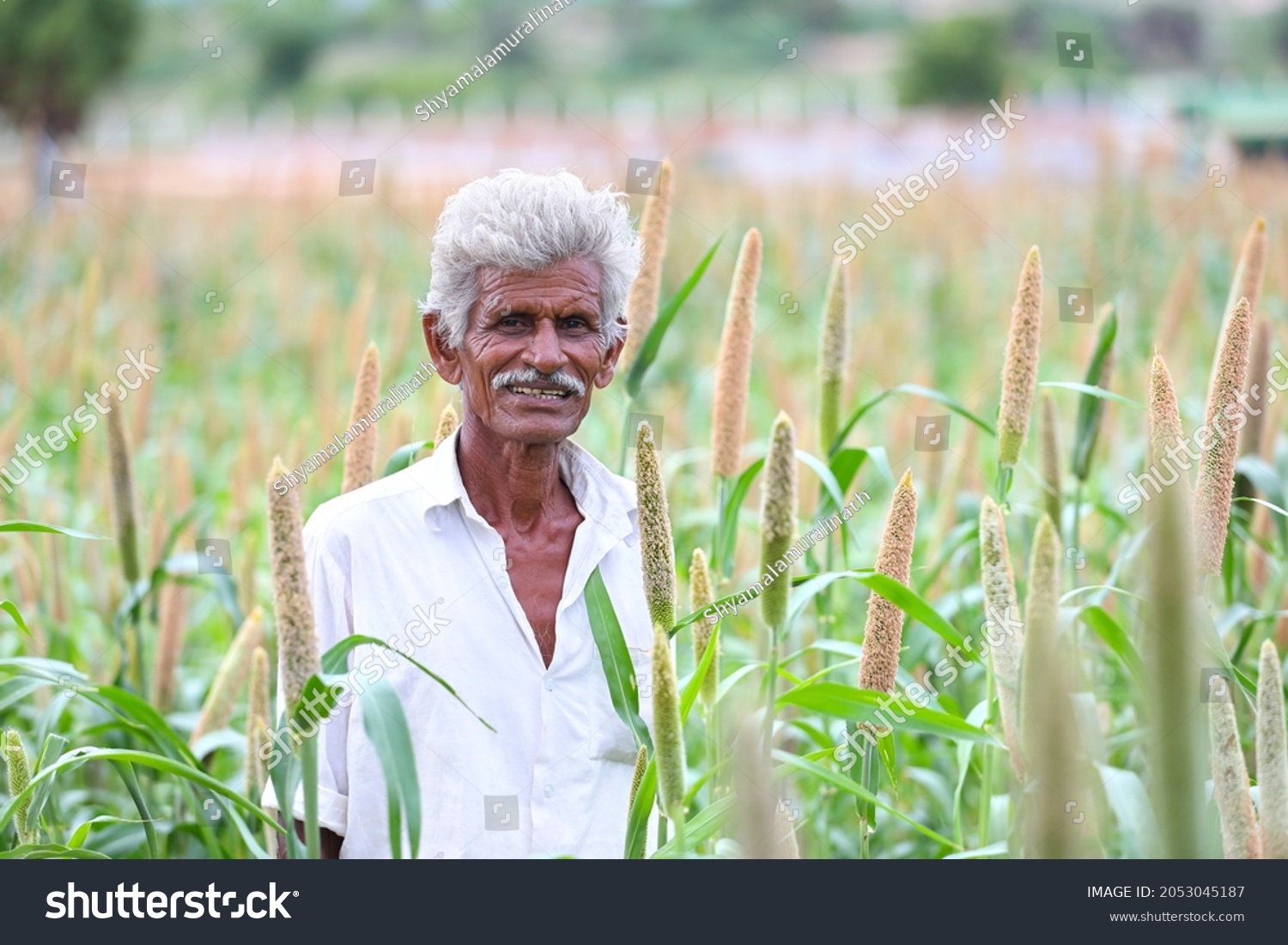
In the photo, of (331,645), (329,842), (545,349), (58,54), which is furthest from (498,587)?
(58,54)

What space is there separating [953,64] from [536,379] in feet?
79.7

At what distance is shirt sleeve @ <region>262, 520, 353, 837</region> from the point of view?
7.23ft

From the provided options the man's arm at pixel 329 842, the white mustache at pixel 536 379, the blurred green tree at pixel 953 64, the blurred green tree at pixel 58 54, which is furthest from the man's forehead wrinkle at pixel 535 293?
the blurred green tree at pixel 953 64

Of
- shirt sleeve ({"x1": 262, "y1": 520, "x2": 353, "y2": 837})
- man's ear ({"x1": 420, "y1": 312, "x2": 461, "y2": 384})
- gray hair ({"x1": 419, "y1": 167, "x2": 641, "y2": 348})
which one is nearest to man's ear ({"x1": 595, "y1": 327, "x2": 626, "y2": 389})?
gray hair ({"x1": 419, "y1": 167, "x2": 641, "y2": 348})

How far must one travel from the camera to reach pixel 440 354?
242 centimetres

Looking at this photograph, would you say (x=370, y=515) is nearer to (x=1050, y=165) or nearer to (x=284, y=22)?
(x=1050, y=165)

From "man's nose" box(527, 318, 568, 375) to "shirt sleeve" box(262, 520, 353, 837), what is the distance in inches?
17.4

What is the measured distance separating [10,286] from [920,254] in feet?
16.6

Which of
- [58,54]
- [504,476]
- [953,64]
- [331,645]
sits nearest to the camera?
[331,645]

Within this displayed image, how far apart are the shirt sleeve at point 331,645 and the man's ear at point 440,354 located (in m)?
0.37

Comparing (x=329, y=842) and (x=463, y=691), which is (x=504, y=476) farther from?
(x=329, y=842)

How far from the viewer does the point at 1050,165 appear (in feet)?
32.4

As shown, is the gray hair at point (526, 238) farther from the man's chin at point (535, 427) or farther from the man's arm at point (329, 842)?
the man's arm at point (329, 842)

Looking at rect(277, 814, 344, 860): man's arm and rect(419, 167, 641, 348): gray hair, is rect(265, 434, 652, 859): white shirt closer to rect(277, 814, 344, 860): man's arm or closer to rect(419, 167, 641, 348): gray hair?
rect(277, 814, 344, 860): man's arm
